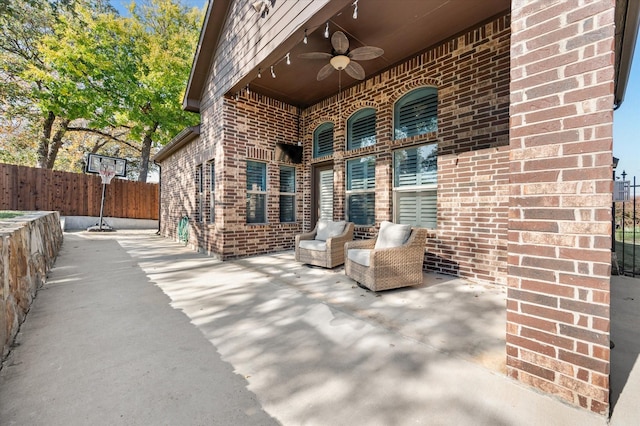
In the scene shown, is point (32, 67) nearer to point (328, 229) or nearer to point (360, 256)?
point (328, 229)

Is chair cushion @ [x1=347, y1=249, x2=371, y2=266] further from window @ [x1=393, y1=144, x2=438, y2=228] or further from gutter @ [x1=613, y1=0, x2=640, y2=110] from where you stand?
gutter @ [x1=613, y1=0, x2=640, y2=110]

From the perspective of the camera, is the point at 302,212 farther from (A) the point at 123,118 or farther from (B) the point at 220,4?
(A) the point at 123,118

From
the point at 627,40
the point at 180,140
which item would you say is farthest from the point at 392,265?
the point at 180,140

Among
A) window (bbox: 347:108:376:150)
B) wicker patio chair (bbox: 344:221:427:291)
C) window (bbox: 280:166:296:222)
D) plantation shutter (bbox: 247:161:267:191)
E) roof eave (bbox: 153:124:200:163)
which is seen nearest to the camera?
wicker patio chair (bbox: 344:221:427:291)

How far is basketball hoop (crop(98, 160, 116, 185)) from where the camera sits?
11.1 m

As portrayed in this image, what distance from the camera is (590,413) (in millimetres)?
1372

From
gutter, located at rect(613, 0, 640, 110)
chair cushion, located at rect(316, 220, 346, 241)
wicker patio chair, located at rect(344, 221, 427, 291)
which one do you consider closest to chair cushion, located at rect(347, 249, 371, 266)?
wicker patio chair, located at rect(344, 221, 427, 291)

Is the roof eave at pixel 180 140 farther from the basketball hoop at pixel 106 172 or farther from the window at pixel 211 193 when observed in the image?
the basketball hoop at pixel 106 172

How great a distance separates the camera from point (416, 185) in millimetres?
4512

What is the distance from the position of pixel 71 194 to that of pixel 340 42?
13341 mm

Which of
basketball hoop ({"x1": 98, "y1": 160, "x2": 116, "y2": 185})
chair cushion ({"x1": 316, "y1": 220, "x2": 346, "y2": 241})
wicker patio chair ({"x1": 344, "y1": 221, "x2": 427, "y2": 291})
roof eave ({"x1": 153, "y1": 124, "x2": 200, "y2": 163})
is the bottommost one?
wicker patio chair ({"x1": 344, "y1": 221, "x2": 427, "y2": 291})

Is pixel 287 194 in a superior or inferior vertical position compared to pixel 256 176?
inferior

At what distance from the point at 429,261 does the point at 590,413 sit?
2871 millimetres

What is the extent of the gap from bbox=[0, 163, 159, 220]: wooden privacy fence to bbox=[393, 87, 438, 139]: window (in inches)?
517
